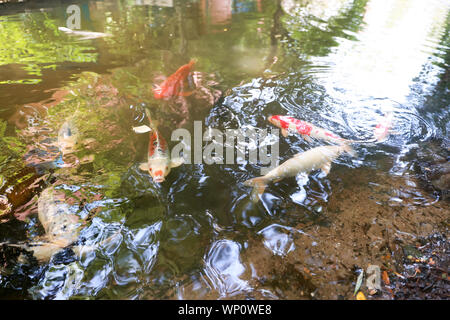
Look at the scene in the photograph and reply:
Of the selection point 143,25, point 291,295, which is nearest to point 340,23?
point 143,25

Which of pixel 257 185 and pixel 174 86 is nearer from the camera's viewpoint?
pixel 257 185

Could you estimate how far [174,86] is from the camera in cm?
542

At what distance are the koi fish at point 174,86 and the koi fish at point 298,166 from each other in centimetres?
283

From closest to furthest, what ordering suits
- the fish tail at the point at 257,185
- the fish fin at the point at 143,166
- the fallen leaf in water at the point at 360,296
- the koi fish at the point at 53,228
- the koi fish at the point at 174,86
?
the fallen leaf in water at the point at 360,296, the koi fish at the point at 53,228, the fish tail at the point at 257,185, the fish fin at the point at 143,166, the koi fish at the point at 174,86

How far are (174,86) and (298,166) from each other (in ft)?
10.4

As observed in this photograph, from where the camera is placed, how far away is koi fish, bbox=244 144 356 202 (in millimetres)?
3605

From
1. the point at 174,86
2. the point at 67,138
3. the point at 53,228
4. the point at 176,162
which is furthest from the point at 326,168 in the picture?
the point at 67,138

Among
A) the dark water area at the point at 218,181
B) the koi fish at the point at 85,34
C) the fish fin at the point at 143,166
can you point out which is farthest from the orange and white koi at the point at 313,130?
the koi fish at the point at 85,34

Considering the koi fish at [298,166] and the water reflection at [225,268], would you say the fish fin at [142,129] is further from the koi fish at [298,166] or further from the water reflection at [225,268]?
the water reflection at [225,268]

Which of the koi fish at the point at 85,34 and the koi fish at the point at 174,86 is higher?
the koi fish at the point at 85,34

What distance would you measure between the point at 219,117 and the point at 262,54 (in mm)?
3892

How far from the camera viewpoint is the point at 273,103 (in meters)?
5.33

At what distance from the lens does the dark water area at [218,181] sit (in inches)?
104

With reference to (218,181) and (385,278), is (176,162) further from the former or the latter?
(385,278)
